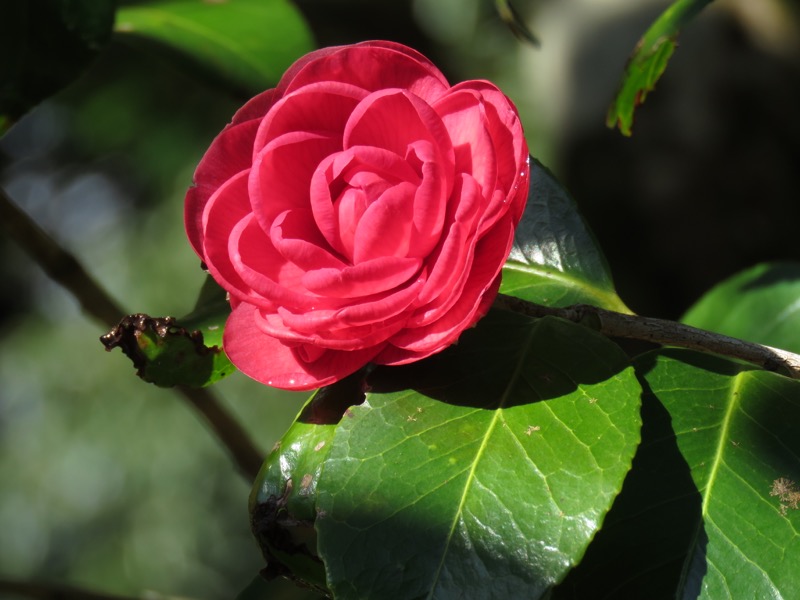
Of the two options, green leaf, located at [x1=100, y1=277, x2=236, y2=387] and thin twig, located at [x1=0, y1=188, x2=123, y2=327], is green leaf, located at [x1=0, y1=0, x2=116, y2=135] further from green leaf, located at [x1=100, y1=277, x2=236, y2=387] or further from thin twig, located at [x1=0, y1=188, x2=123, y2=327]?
green leaf, located at [x1=100, y1=277, x2=236, y2=387]

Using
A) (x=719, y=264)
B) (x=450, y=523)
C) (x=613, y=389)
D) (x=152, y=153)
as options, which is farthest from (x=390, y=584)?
(x=152, y=153)

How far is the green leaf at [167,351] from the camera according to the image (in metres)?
0.57

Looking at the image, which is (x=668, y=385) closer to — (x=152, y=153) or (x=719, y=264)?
(x=719, y=264)

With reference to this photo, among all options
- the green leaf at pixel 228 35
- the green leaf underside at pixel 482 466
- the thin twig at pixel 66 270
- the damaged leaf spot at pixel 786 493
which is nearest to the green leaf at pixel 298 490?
the green leaf underside at pixel 482 466

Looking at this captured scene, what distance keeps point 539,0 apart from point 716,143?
101 centimetres

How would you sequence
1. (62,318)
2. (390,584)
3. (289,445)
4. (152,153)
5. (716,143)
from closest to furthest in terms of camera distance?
(390,584), (289,445), (716,143), (152,153), (62,318)

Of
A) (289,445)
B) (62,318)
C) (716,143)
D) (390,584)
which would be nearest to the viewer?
(390,584)

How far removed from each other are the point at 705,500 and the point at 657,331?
118mm

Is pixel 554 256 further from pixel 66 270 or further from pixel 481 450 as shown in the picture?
pixel 66 270

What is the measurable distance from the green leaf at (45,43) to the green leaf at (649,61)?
1.59ft

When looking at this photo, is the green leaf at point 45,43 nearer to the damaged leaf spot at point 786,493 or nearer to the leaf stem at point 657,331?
the leaf stem at point 657,331

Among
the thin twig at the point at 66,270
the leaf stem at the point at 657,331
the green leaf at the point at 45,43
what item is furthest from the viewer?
the thin twig at the point at 66,270

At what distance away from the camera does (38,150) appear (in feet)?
11.3

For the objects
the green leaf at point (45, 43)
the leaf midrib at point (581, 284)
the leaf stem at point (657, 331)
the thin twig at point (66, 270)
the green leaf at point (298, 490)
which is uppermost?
the green leaf at point (45, 43)
